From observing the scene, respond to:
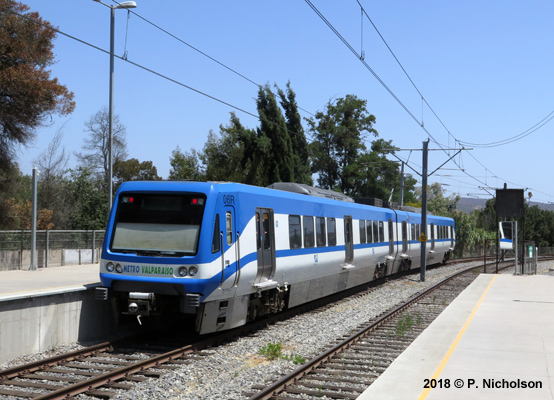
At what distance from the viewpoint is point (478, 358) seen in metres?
10.7

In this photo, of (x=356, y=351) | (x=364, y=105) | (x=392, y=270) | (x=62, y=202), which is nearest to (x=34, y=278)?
(x=356, y=351)

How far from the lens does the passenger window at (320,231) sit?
1767cm

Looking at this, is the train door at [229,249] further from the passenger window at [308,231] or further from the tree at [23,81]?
the tree at [23,81]

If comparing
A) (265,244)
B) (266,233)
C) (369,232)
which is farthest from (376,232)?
(265,244)

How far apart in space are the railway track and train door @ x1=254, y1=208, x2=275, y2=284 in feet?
5.54

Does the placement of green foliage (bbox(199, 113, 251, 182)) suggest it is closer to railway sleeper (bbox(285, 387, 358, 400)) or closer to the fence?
the fence

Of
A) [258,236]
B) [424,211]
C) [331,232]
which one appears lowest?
[258,236]

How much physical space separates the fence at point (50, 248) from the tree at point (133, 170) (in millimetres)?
58465

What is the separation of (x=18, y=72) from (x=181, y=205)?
58.6ft

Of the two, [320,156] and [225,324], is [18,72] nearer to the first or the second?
[225,324]

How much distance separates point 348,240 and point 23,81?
49.6 ft

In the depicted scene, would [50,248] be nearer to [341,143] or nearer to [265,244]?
[265,244]

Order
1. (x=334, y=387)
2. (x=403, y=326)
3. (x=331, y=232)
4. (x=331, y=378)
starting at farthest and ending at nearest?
1. (x=331, y=232)
2. (x=403, y=326)
3. (x=331, y=378)
4. (x=334, y=387)

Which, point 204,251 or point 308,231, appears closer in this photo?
point 204,251
